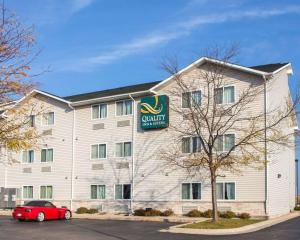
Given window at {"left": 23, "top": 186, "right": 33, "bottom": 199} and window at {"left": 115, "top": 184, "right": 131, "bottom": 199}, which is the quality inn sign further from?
window at {"left": 23, "top": 186, "right": 33, "bottom": 199}

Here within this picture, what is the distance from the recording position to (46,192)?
4034 centimetres

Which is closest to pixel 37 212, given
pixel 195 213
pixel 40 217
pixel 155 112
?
pixel 40 217

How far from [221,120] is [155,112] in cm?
506

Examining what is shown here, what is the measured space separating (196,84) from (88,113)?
9.83 m

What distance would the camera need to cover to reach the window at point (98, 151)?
3759cm

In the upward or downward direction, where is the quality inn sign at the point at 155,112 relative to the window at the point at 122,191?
upward

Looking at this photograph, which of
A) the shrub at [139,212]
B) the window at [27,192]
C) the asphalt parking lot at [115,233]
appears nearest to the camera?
the asphalt parking lot at [115,233]

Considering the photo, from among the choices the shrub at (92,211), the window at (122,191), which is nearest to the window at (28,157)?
the shrub at (92,211)

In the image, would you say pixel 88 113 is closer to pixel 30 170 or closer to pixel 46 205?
pixel 30 170

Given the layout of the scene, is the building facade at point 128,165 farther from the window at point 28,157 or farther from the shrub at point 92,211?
the shrub at point 92,211

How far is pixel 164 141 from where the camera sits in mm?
34156

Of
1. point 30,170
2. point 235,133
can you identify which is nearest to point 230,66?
point 235,133

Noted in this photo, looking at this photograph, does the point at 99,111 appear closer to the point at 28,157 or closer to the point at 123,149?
the point at 123,149

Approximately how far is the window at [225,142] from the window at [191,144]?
1435 millimetres
